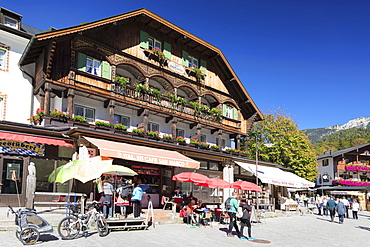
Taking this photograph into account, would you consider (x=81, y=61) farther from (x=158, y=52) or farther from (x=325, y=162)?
(x=325, y=162)

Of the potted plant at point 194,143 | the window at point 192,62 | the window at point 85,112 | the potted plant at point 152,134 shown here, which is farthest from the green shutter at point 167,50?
the window at point 85,112

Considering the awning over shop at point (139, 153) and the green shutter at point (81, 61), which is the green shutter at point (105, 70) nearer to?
the green shutter at point (81, 61)

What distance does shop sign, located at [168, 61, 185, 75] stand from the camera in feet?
84.0

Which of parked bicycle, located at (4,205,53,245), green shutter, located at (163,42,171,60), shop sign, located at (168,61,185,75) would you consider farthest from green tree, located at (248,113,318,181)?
parked bicycle, located at (4,205,53,245)

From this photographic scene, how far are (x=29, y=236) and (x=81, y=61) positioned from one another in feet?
41.6

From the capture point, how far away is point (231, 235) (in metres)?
13.3

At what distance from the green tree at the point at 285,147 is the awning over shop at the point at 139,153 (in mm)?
21573

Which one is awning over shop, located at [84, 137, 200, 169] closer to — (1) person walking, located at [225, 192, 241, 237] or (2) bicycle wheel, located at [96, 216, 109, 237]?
(2) bicycle wheel, located at [96, 216, 109, 237]

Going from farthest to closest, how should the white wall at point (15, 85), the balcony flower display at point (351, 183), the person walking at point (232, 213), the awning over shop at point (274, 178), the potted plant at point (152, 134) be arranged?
the balcony flower display at point (351, 183) → the awning over shop at point (274, 178) → the potted plant at point (152, 134) → the white wall at point (15, 85) → the person walking at point (232, 213)

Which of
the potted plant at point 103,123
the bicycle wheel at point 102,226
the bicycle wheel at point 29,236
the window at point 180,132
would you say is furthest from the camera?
the window at point 180,132

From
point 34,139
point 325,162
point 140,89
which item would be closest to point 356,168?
point 325,162

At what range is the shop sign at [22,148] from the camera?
1600 centimetres

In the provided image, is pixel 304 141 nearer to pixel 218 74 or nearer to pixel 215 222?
pixel 218 74

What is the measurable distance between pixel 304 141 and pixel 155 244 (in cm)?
3456
